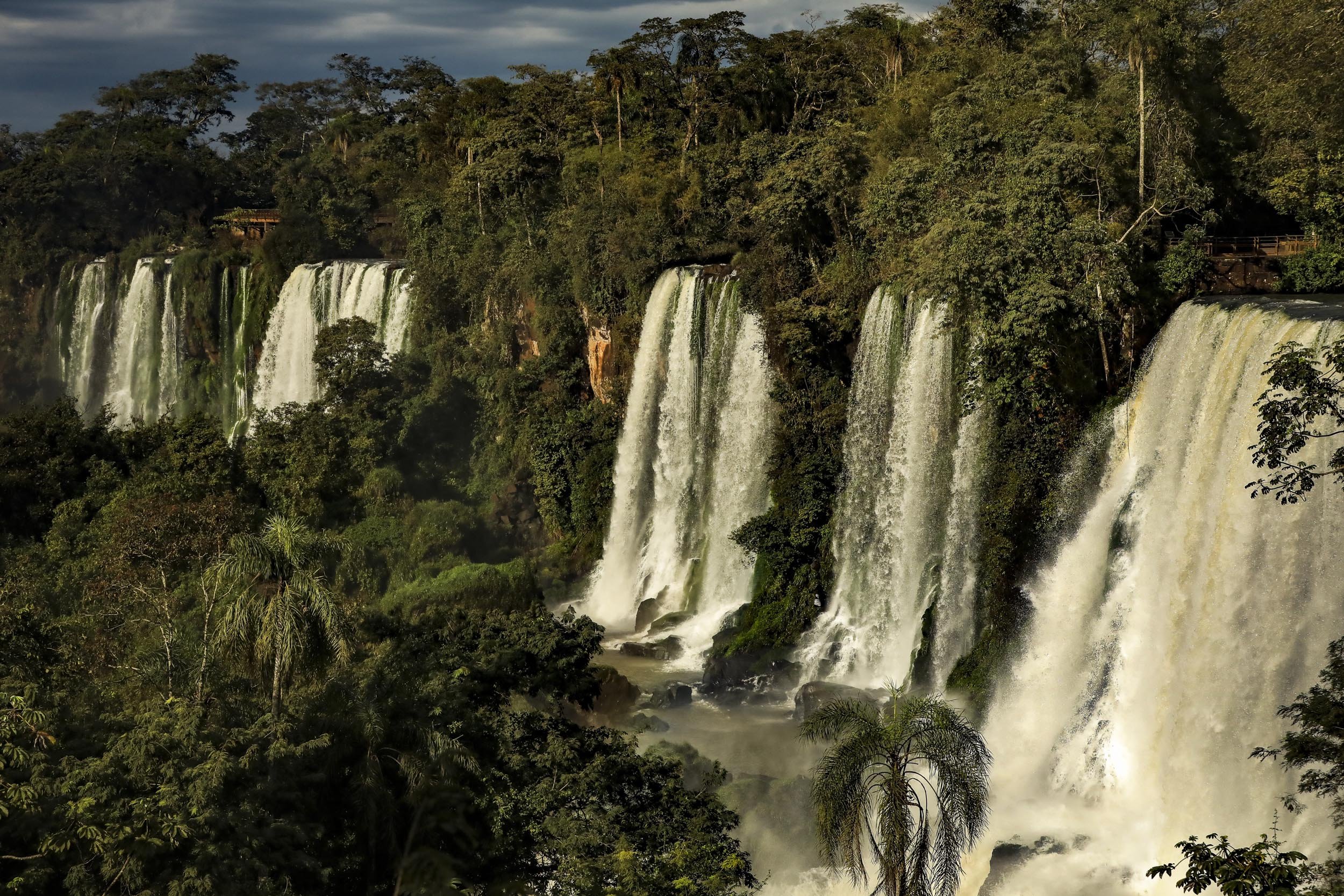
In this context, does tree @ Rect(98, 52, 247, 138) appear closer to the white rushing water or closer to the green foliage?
the white rushing water

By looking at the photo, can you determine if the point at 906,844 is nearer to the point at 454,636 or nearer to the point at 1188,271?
the point at 454,636

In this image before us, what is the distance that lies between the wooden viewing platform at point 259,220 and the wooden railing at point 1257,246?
113 ft

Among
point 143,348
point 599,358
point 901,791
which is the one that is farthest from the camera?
point 143,348

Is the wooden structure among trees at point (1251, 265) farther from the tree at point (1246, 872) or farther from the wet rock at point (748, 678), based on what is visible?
the tree at point (1246, 872)

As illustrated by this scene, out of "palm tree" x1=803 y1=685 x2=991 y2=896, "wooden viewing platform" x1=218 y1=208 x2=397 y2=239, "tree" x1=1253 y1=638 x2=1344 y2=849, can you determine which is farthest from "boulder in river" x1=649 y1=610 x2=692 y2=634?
"wooden viewing platform" x1=218 y1=208 x2=397 y2=239

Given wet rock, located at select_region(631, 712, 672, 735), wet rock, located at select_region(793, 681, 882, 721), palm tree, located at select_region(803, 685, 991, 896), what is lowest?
wet rock, located at select_region(631, 712, 672, 735)

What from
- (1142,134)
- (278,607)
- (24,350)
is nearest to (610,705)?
(278,607)

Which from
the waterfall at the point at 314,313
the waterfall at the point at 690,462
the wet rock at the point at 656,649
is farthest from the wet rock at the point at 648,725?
the waterfall at the point at 314,313

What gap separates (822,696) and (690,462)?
870 centimetres

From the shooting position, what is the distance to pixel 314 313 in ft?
133

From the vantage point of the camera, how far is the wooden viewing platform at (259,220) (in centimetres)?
4962

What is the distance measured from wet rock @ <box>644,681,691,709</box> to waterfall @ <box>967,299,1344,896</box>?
5707 millimetres

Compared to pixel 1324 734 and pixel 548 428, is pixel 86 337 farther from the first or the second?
pixel 1324 734

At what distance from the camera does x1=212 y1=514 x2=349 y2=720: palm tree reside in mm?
13773
